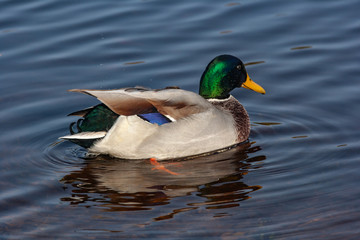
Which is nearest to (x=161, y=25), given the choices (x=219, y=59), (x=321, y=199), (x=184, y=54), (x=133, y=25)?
(x=133, y=25)

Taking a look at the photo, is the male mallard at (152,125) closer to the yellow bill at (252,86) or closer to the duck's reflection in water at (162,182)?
the duck's reflection in water at (162,182)

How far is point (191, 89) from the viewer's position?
8.34 m

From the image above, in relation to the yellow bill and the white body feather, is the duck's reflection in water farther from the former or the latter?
the yellow bill

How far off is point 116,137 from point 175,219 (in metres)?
1.47

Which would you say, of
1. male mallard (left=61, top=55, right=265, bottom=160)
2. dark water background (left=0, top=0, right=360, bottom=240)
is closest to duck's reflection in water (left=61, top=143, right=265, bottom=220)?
dark water background (left=0, top=0, right=360, bottom=240)

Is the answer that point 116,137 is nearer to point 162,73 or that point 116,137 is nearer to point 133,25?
point 162,73

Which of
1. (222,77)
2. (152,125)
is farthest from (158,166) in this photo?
(222,77)

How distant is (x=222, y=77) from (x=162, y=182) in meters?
1.64

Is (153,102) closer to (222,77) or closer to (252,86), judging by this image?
(222,77)

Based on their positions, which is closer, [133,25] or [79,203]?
[79,203]

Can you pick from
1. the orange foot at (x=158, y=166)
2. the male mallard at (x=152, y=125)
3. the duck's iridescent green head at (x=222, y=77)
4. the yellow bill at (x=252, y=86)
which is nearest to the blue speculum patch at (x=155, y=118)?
the male mallard at (x=152, y=125)

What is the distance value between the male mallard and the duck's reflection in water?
0.45 feet

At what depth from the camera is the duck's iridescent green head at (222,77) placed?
7406 mm

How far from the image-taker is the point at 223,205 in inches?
225
